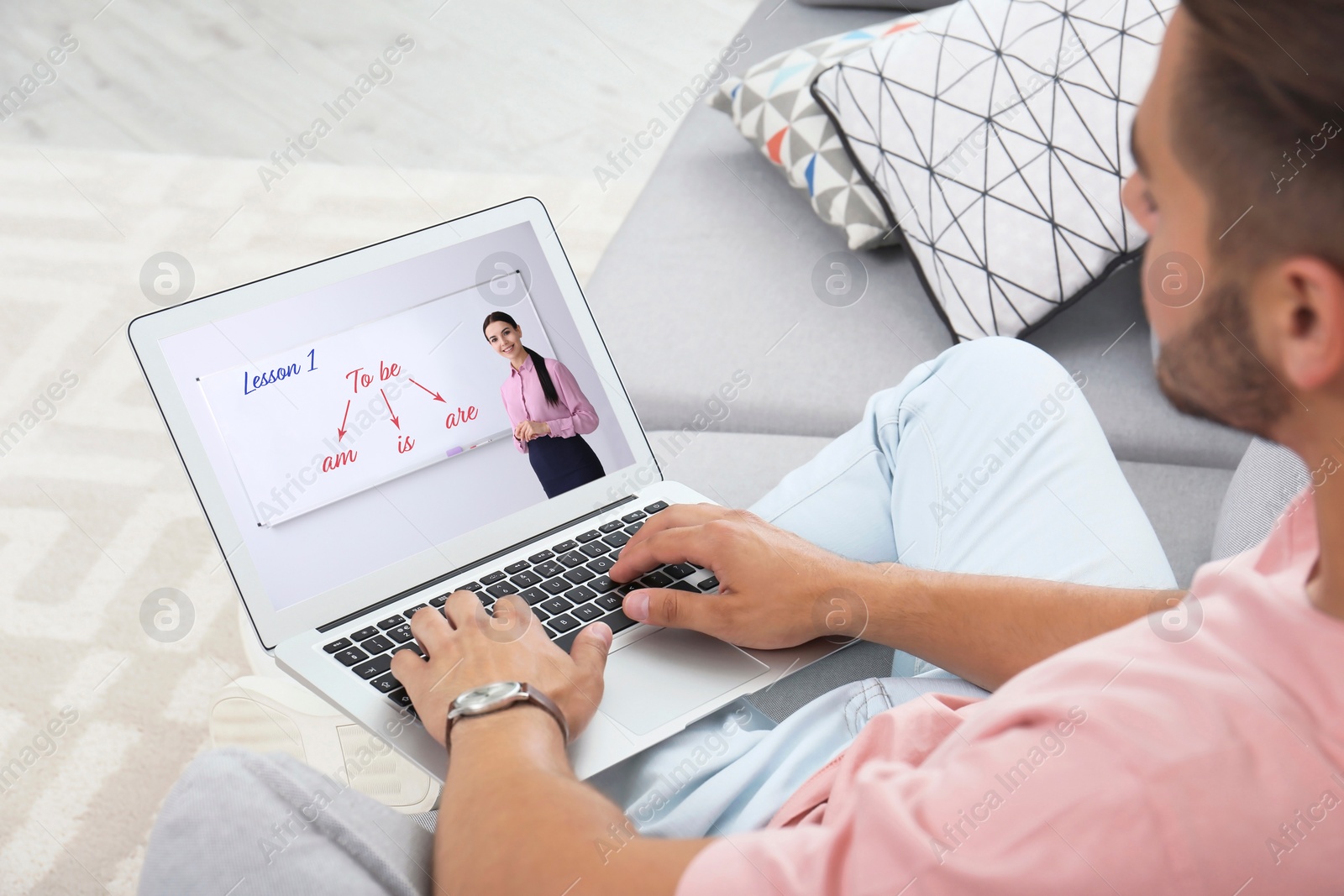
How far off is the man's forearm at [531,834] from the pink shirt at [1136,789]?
0.04 m

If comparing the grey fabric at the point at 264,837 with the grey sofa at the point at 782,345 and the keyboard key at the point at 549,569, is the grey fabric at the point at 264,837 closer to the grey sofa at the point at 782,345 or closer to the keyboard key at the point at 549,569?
the keyboard key at the point at 549,569

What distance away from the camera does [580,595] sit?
3.10 feet

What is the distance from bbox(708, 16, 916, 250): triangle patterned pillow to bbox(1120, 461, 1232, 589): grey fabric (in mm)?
489

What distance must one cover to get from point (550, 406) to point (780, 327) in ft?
1.62

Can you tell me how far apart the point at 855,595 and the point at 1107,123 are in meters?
0.79

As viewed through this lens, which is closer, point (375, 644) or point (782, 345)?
point (375, 644)

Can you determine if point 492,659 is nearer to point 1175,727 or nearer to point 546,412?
point 546,412

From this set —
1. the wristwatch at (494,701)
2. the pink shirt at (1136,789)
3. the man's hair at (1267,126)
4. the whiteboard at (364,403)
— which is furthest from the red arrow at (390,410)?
the man's hair at (1267,126)

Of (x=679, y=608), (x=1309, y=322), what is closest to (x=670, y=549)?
(x=679, y=608)

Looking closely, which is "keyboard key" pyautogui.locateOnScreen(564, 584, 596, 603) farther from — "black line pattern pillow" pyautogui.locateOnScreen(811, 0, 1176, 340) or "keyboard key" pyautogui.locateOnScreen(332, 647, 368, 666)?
"black line pattern pillow" pyautogui.locateOnScreen(811, 0, 1176, 340)

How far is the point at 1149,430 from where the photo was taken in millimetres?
1297

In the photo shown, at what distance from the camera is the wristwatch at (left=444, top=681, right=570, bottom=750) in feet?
2.44

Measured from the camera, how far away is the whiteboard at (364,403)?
926 millimetres

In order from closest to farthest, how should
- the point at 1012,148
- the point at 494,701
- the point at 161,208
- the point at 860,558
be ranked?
the point at 494,701, the point at 860,558, the point at 1012,148, the point at 161,208
